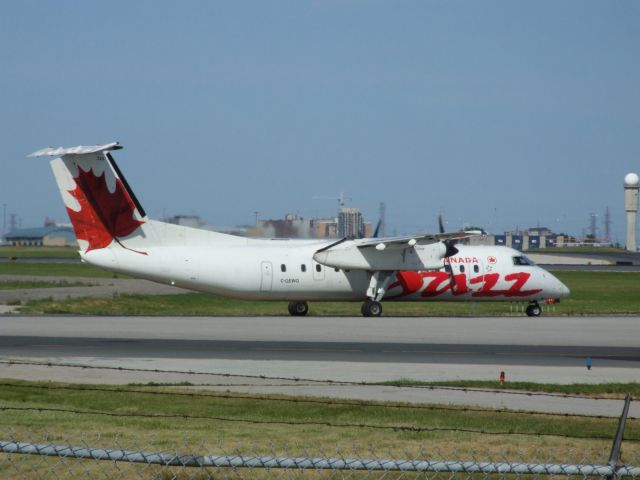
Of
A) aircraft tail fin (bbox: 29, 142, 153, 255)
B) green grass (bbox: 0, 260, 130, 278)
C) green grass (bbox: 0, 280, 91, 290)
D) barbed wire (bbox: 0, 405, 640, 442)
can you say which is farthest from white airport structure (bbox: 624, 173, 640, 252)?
barbed wire (bbox: 0, 405, 640, 442)

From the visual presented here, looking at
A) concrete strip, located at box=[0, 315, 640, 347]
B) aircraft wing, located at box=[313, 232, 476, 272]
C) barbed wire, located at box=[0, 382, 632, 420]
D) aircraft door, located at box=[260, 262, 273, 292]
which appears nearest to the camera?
barbed wire, located at box=[0, 382, 632, 420]

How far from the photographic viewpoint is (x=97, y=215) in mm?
34844

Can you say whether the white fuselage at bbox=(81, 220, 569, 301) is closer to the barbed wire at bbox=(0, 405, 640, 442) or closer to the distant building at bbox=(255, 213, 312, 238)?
the distant building at bbox=(255, 213, 312, 238)

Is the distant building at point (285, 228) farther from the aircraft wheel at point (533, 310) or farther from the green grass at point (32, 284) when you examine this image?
the green grass at point (32, 284)

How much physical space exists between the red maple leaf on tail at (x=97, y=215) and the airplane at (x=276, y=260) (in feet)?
0.12

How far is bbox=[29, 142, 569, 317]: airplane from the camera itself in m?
34.9

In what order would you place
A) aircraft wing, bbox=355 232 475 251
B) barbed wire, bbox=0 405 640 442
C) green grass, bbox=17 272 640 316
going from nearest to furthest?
1. barbed wire, bbox=0 405 640 442
2. aircraft wing, bbox=355 232 475 251
3. green grass, bbox=17 272 640 316

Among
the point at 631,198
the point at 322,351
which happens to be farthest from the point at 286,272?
the point at 631,198

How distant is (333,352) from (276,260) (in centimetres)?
1197

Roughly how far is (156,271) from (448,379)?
55.0 ft

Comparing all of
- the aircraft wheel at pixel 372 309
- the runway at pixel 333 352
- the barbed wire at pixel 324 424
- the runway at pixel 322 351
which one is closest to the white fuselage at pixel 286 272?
the aircraft wheel at pixel 372 309

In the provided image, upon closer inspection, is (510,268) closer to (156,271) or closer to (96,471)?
(156,271)

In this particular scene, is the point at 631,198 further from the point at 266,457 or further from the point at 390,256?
the point at 266,457

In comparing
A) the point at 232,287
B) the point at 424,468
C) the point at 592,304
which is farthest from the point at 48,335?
the point at 592,304
